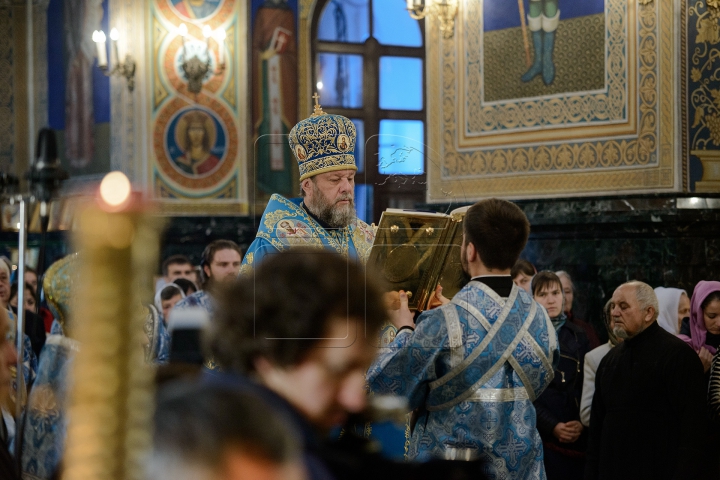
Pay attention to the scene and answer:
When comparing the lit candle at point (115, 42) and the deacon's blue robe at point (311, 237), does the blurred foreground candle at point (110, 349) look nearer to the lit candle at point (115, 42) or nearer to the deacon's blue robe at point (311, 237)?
the deacon's blue robe at point (311, 237)

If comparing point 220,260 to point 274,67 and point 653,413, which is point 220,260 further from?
point 274,67

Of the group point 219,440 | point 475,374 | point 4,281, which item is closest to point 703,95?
point 475,374

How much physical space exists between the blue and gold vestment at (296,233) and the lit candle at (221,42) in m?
6.71

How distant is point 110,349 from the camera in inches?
23.5

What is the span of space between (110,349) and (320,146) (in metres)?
2.95

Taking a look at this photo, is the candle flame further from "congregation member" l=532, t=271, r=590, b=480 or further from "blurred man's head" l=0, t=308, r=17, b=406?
"congregation member" l=532, t=271, r=590, b=480

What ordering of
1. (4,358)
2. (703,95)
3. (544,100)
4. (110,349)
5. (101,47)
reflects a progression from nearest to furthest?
(110,349) < (4,358) < (703,95) < (544,100) < (101,47)

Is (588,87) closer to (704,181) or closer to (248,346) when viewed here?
(704,181)

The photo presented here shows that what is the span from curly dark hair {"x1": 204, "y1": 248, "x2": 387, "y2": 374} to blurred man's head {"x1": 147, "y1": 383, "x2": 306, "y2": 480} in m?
0.64

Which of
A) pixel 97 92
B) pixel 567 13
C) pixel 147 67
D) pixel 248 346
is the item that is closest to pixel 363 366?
pixel 248 346

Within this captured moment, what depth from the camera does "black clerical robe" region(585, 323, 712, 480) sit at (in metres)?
4.40

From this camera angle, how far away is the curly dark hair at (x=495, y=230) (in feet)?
10.4

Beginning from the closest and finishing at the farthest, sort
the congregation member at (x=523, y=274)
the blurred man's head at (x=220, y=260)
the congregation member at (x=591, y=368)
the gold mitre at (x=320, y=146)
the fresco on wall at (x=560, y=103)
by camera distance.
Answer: the gold mitre at (x=320, y=146) < the congregation member at (x=591, y=368) < the blurred man's head at (x=220, y=260) < the congregation member at (x=523, y=274) < the fresco on wall at (x=560, y=103)

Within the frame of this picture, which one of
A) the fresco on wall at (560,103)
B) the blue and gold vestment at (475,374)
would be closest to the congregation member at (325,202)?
the blue and gold vestment at (475,374)
